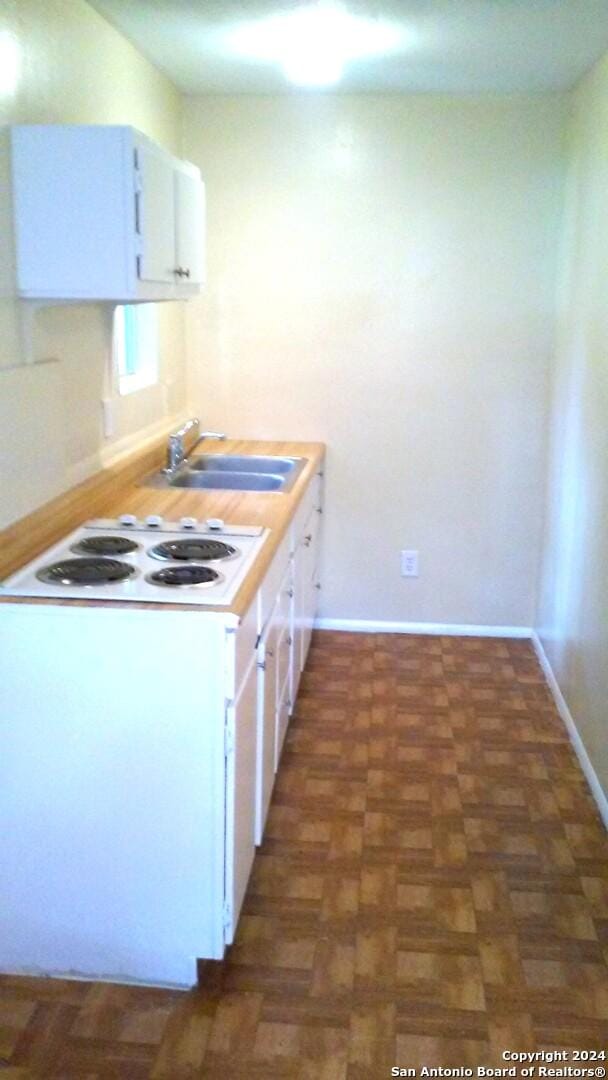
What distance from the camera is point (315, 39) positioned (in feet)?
10.4

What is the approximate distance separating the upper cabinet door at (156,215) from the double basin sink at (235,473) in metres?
0.89

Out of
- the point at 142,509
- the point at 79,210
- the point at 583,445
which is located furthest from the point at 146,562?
the point at 583,445

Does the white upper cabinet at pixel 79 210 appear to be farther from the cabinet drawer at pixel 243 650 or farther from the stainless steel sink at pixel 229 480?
the stainless steel sink at pixel 229 480

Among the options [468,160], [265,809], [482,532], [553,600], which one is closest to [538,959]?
[265,809]

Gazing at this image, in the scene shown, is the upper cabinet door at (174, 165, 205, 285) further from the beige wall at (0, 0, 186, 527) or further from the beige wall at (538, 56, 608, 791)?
the beige wall at (538, 56, 608, 791)

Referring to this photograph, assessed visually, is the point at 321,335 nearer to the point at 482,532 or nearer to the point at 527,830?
the point at 482,532

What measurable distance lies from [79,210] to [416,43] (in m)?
1.44

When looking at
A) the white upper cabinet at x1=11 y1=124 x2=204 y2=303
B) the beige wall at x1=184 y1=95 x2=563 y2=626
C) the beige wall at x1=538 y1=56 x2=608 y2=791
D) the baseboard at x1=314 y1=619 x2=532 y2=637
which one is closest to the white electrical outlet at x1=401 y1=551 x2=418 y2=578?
the beige wall at x1=184 y1=95 x2=563 y2=626

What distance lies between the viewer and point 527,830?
286 centimetres

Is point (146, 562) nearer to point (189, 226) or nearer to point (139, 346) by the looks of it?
point (189, 226)

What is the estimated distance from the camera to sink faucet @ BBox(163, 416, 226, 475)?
3590 mm

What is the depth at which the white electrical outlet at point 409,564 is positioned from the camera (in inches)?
174

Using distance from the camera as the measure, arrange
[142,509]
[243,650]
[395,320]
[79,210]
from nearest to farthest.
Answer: [243,650], [79,210], [142,509], [395,320]

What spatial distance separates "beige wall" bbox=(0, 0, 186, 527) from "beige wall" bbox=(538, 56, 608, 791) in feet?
5.28
